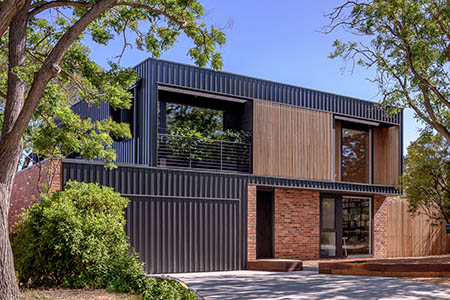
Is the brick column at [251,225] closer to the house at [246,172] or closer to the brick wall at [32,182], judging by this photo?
the house at [246,172]

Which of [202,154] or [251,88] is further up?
[251,88]

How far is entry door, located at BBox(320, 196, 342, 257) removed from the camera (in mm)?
18656

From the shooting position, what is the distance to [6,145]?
25.2 feet

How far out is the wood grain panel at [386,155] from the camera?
19953 mm

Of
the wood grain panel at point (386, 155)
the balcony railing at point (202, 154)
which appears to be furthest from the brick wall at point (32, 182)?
the wood grain panel at point (386, 155)

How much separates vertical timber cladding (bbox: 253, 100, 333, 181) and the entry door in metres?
1.57

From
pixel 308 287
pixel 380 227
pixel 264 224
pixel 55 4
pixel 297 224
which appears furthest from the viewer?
pixel 380 227

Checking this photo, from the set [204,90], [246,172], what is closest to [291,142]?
[246,172]

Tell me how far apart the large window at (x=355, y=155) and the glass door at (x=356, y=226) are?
862 mm

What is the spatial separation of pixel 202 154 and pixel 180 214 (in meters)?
2.27

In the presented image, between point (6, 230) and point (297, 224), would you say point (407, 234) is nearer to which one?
point (297, 224)

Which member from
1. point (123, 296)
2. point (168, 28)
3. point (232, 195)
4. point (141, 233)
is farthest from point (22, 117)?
point (232, 195)

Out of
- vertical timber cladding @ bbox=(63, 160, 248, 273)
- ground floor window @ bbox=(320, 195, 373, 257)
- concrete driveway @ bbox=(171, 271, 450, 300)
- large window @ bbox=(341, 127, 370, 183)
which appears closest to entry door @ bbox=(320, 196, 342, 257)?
ground floor window @ bbox=(320, 195, 373, 257)

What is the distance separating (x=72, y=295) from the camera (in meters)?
7.81
